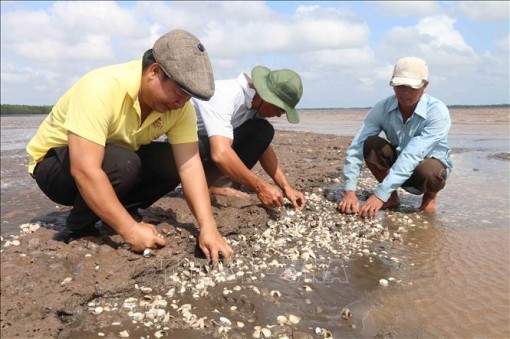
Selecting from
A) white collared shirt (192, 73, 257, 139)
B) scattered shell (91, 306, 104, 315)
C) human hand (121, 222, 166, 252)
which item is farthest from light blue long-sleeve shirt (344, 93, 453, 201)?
scattered shell (91, 306, 104, 315)

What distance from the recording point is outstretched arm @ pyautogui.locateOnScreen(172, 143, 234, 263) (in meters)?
3.41

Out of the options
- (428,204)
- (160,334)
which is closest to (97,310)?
(160,334)

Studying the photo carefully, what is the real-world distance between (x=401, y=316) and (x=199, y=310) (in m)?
1.28

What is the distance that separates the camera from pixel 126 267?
10.3 feet

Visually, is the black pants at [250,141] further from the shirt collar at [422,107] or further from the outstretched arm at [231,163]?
the shirt collar at [422,107]

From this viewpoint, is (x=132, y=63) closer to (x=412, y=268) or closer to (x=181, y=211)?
(x=181, y=211)

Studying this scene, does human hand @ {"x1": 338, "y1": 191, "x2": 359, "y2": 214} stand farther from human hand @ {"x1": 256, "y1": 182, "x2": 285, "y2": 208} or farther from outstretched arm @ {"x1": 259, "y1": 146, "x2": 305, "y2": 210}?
human hand @ {"x1": 256, "y1": 182, "x2": 285, "y2": 208}

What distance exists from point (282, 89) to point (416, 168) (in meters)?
1.95

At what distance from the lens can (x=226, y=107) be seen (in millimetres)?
4348

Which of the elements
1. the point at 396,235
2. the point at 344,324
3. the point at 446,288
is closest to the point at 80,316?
the point at 344,324

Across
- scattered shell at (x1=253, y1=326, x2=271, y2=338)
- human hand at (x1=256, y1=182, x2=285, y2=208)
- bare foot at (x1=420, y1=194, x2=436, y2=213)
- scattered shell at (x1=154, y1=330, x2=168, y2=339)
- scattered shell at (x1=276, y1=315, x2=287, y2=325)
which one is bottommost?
scattered shell at (x1=253, y1=326, x2=271, y2=338)

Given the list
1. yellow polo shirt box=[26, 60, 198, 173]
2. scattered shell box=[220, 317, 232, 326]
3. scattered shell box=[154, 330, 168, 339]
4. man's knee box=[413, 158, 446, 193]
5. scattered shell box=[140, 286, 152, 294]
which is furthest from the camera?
man's knee box=[413, 158, 446, 193]

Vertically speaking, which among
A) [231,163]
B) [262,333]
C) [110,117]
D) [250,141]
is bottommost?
[262,333]

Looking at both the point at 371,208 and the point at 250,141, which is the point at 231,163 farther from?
the point at 371,208
